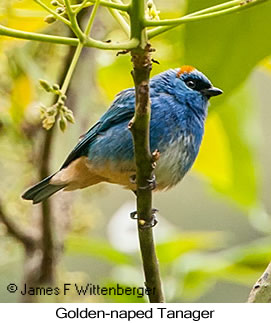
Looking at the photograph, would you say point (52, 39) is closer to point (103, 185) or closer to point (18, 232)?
point (18, 232)

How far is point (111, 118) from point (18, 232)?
0.39 meters

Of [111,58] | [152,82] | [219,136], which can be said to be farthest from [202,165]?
[111,58]

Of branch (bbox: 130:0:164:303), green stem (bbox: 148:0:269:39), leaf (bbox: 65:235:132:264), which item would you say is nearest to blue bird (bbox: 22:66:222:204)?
leaf (bbox: 65:235:132:264)

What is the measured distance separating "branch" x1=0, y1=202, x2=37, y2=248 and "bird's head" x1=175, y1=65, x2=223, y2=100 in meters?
0.56

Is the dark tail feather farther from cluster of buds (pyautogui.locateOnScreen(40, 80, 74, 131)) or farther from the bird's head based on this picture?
cluster of buds (pyautogui.locateOnScreen(40, 80, 74, 131))

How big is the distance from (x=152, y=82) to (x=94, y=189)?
37 cm

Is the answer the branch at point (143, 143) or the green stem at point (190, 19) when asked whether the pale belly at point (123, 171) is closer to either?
the branch at point (143, 143)

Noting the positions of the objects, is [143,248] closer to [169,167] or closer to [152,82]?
[169,167]

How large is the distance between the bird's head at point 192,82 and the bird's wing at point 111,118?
16 cm

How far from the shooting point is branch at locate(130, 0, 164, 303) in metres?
0.99

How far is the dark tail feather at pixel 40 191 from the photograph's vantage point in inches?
75.9

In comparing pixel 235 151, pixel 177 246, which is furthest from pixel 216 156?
pixel 177 246

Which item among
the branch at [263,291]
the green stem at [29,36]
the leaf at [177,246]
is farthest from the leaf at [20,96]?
the green stem at [29,36]

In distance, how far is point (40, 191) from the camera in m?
1.97
